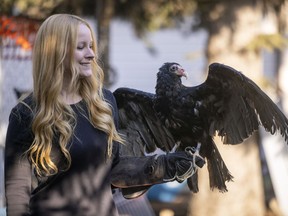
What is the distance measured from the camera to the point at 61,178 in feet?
9.48

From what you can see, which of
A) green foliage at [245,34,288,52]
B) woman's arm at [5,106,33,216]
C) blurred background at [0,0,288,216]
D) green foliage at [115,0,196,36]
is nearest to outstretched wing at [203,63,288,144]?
woman's arm at [5,106,33,216]

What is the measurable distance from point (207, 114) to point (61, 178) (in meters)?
0.97

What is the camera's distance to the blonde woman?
113 inches

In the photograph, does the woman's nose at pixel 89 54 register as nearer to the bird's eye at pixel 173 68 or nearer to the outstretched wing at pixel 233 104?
the bird's eye at pixel 173 68

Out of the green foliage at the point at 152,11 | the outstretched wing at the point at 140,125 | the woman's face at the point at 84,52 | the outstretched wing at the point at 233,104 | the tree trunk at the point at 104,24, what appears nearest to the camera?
the woman's face at the point at 84,52

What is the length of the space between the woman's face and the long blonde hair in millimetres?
27

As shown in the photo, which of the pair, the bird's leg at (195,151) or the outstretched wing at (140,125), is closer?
the bird's leg at (195,151)

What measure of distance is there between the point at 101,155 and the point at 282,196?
619cm

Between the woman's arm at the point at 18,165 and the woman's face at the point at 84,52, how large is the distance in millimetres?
293

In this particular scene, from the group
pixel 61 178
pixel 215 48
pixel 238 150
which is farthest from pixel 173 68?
pixel 215 48

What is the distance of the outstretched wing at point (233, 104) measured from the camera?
3.61 m

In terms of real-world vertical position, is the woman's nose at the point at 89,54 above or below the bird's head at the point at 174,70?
above

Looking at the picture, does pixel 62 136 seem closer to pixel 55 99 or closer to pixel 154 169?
pixel 55 99

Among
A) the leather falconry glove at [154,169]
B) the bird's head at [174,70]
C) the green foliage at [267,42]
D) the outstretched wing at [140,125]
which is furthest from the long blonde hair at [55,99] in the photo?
the green foliage at [267,42]
